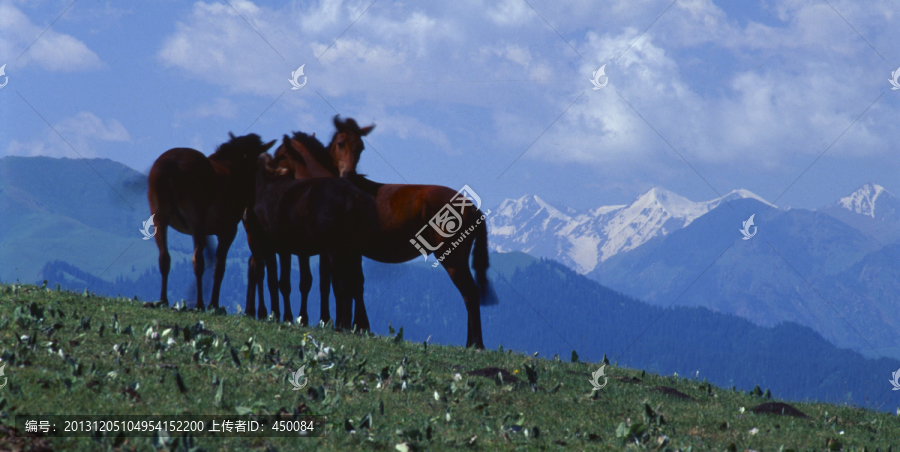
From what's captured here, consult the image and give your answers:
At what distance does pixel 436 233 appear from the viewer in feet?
49.9

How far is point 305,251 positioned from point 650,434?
9.31 meters

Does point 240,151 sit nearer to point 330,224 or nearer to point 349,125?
point 349,125

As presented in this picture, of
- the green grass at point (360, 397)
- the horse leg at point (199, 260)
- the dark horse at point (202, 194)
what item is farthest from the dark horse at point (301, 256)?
the green grass at point (360, 397)

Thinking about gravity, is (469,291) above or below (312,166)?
below

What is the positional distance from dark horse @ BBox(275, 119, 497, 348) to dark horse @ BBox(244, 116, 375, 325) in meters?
0.35

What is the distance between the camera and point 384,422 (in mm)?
7277

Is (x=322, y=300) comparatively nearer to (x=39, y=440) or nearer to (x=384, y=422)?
(x=384, y=422)

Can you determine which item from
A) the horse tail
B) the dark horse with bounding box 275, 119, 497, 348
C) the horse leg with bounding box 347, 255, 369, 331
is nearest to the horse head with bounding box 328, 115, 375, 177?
the dark horse with bounding box 275, 119, 497, 348

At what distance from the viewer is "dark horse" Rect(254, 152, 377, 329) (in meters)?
14.6

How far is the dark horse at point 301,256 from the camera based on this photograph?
51.1ft

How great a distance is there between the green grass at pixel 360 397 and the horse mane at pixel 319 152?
5.70 metres

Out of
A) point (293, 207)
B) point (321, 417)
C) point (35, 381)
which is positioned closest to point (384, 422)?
point (321, 417)

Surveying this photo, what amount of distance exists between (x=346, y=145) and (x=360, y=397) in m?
9.56

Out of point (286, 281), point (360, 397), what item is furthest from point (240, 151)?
point (360, 397)
